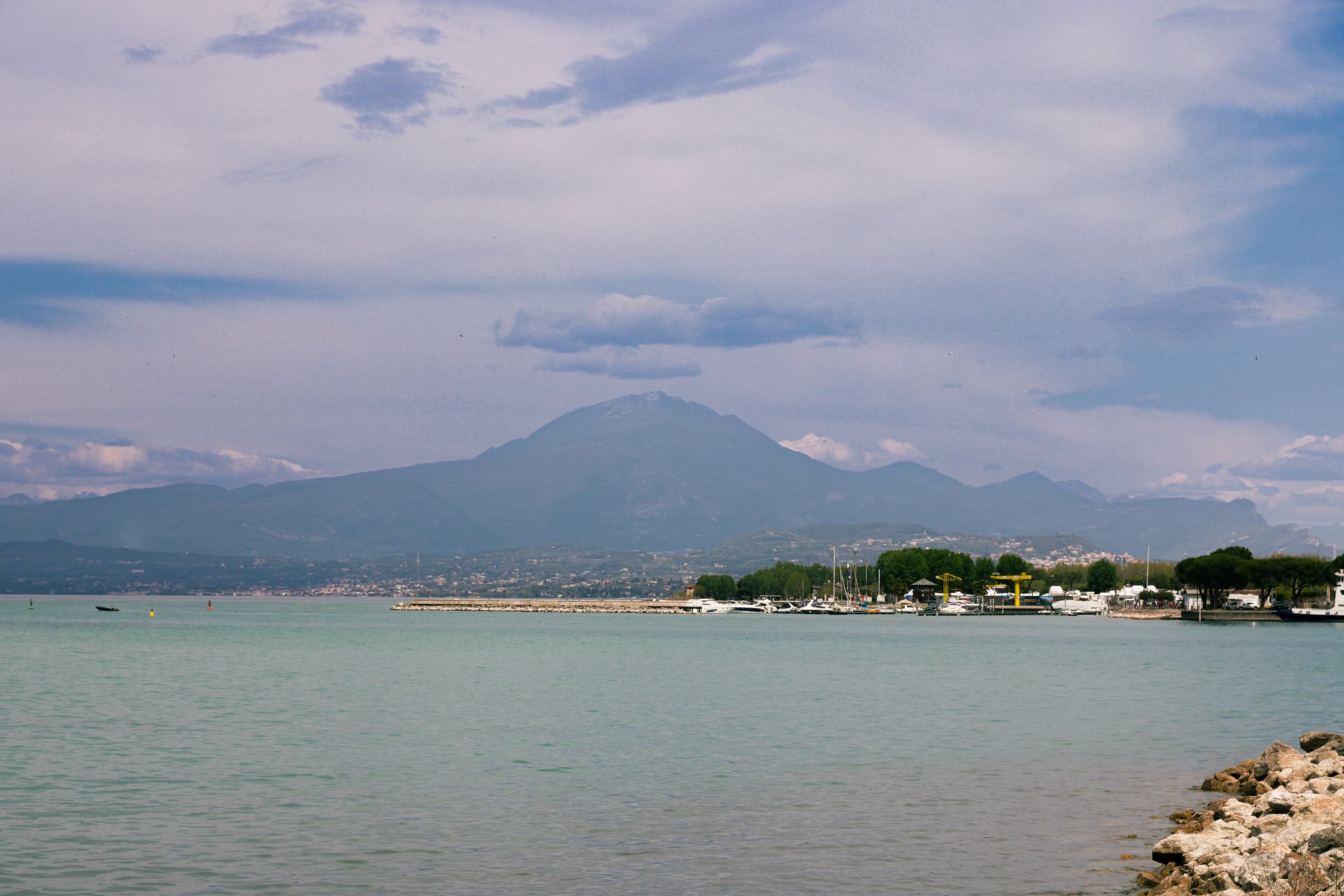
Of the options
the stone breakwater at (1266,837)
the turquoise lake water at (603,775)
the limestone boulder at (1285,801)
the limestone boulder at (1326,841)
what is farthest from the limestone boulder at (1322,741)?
the limestone boulder at (1326,841)

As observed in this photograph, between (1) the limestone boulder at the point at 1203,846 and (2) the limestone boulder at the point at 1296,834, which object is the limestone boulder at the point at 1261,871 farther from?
(1) the limestone boulder at the point at 1203,846

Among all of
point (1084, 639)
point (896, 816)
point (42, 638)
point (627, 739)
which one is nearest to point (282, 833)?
point (896, 816)

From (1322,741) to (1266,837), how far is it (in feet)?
58.1

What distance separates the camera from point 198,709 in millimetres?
53500

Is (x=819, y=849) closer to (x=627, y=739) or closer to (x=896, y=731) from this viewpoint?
(x=627, y=739)

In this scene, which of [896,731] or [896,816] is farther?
[896,731]

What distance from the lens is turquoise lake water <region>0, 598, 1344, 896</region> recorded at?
2414 cm

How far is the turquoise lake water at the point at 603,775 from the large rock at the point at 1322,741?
2721mm

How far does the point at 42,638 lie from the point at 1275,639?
431 feet

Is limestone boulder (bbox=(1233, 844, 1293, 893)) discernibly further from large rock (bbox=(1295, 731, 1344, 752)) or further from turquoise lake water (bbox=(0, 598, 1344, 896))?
large rock (bbox=(1295, 731, 1344, 752))

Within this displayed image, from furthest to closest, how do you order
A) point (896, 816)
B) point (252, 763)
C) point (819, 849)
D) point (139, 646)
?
point (139, 646) → point (252, 763) → point (896, 816) → point (819, 849)

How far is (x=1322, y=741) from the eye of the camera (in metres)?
38.7

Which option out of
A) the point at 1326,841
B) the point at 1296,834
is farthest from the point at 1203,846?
the point at 1326,841

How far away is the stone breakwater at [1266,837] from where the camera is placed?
766 inches
